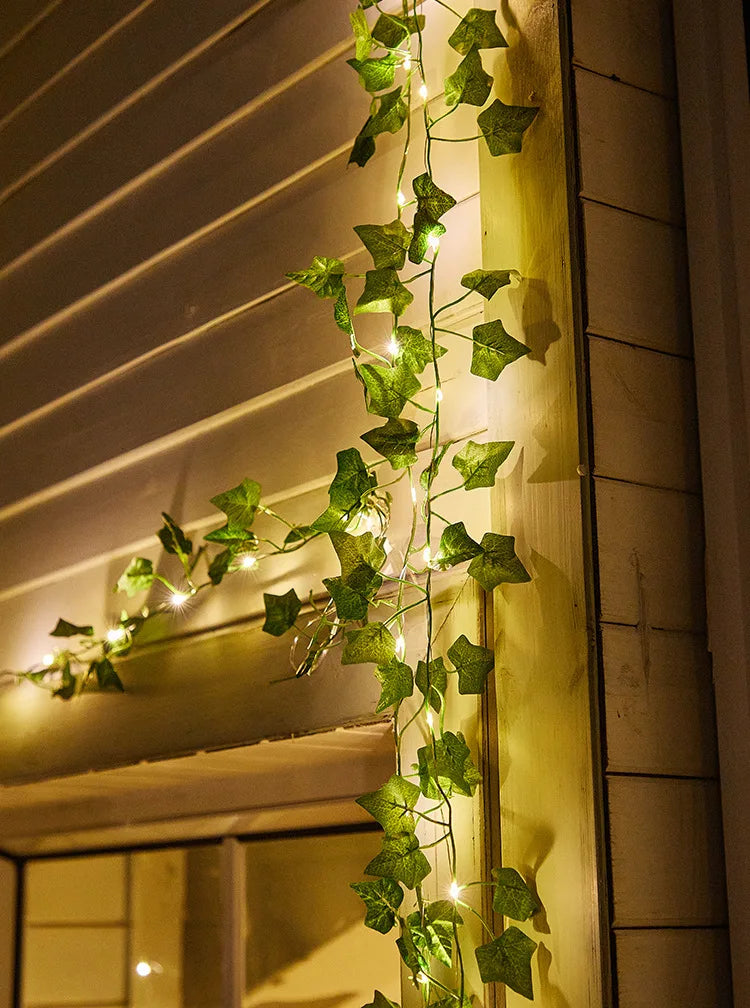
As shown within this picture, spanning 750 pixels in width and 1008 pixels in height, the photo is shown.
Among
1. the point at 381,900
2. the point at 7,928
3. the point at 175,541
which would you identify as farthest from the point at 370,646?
the point at 7,928

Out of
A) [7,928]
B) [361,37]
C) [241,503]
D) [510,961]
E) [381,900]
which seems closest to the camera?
[510,961]

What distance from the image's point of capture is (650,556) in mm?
1177

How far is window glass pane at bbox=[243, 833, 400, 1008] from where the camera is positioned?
1692mm

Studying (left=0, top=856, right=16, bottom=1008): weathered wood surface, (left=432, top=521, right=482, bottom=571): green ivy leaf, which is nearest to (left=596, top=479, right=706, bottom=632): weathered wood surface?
(left=432, top=521, right=482, bottom=571): green ivy leaf

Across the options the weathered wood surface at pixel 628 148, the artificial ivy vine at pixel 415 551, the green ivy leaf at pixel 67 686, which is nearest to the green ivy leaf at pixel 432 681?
the artificial ivy vine at pixel 415 551

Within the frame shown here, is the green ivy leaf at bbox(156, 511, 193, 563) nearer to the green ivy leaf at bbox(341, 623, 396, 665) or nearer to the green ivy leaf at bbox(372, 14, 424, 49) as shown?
the green ivy leaf at bbox(341, 623, 396, 665)

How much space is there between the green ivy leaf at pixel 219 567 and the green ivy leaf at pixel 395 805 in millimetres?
507

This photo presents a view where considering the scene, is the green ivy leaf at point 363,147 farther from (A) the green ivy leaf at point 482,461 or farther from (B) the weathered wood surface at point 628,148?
(A) the green ivy leaf at point 482,461

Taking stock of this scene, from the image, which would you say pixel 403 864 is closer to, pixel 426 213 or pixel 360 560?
pixel 360 560

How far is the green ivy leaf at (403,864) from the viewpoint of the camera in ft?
3.78

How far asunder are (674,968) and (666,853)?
3.9 inches

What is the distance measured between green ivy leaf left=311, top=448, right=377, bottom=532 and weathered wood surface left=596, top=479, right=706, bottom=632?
Result: 0.24 meters

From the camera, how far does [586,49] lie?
1292 millimetres

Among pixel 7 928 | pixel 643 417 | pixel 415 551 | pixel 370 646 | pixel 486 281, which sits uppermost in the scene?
pixel 486 281
